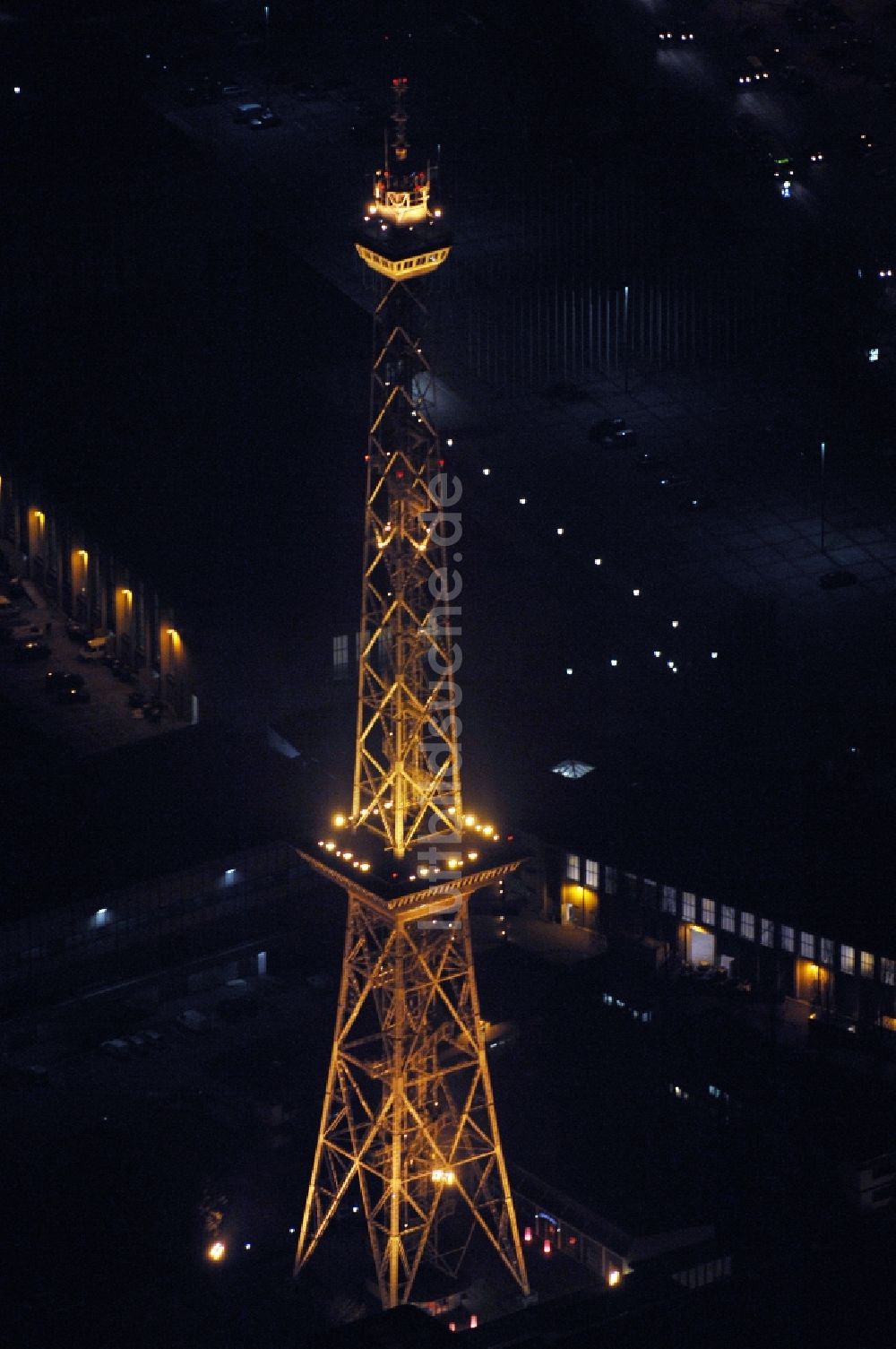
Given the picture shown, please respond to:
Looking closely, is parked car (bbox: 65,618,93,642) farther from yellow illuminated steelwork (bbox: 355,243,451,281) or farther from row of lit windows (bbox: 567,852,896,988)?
yellow illuminated steelwork (bbox: 355,243,451,281)

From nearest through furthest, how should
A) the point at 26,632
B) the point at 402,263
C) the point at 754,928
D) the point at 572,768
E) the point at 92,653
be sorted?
the point at 402,263
the point at 754,928
the point at 572,768
the point at 92,653
the point at 26,632

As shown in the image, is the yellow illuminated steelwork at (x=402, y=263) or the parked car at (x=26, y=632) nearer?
the yellow illuminated steelwork at (x=402, y=263)

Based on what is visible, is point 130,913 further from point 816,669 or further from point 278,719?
point 816,669

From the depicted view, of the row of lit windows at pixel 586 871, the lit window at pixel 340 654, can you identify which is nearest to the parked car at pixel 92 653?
the lit window at pixel 340 654

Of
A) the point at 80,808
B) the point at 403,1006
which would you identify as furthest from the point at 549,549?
the point at 403,1006

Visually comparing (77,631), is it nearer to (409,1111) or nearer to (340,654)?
(340,654)

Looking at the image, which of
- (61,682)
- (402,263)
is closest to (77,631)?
(61,682)

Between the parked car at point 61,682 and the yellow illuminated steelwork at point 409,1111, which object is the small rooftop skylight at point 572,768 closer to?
the parked car at point 61,682
